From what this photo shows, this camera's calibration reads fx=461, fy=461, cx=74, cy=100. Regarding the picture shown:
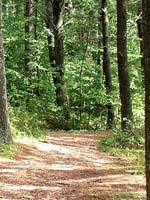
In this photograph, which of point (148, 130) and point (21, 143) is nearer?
point (148, 130)

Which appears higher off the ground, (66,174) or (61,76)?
(61,76)

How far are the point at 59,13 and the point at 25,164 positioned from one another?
35.8 ft

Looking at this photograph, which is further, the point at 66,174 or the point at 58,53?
the point at 58,53

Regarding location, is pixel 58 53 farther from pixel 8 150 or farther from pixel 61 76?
pixel 8 150

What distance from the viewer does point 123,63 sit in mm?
14055

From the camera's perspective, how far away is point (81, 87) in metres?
20.4

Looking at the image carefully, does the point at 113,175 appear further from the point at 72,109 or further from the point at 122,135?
the point at 72,109

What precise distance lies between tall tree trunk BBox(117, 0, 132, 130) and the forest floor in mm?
1369

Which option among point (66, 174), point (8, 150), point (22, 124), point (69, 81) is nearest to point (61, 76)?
point (69, 81)

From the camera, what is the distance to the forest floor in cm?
813

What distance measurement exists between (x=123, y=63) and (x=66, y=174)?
16.9 ft

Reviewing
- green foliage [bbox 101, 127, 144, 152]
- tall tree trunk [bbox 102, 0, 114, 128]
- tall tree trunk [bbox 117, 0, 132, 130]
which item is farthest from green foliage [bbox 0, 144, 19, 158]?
tall tree trunk [bbox 102, 0, 114, 128]

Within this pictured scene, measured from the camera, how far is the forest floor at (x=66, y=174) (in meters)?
8.13

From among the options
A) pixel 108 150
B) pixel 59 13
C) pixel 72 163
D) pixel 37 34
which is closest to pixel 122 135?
pixel 108 150
